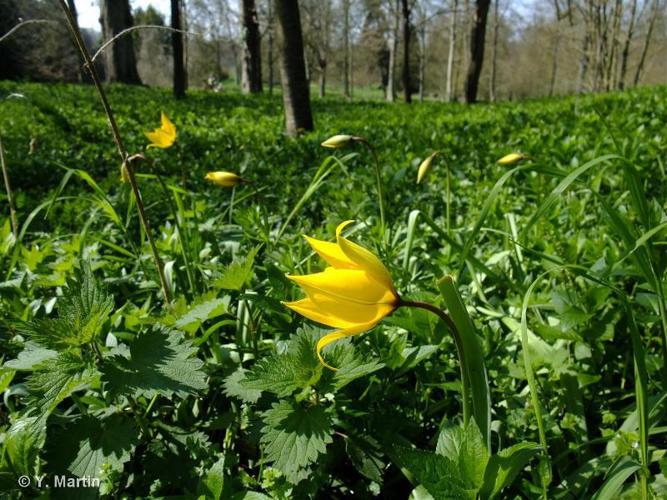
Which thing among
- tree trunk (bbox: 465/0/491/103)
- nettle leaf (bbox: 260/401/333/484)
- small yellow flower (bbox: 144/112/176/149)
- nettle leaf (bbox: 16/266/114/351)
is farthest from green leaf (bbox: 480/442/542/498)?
tree trunk (bbox: 465/0/491/103)

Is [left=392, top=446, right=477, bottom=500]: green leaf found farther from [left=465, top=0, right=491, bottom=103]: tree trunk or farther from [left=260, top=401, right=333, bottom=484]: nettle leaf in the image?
[left=465, top=0, right=491, bottom=103]: tree trunk

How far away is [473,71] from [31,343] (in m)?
16.5

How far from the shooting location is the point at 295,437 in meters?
1.05

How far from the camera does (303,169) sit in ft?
12.6

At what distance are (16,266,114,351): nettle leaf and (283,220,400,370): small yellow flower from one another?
1.83 ft

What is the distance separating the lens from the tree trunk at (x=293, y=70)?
5.66m

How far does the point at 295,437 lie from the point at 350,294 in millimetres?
411

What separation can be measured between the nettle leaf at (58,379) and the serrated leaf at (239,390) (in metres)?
0.32

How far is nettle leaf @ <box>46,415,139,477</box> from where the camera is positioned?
1086mm

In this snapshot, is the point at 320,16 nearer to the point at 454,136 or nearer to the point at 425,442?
the point at 454,136

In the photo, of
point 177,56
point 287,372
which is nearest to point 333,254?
point 287,372

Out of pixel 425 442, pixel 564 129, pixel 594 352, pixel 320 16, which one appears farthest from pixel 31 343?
pixel 320 16

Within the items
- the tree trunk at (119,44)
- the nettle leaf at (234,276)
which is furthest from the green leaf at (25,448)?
the tree trunk at (119,44)

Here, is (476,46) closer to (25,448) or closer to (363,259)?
(363,259)
